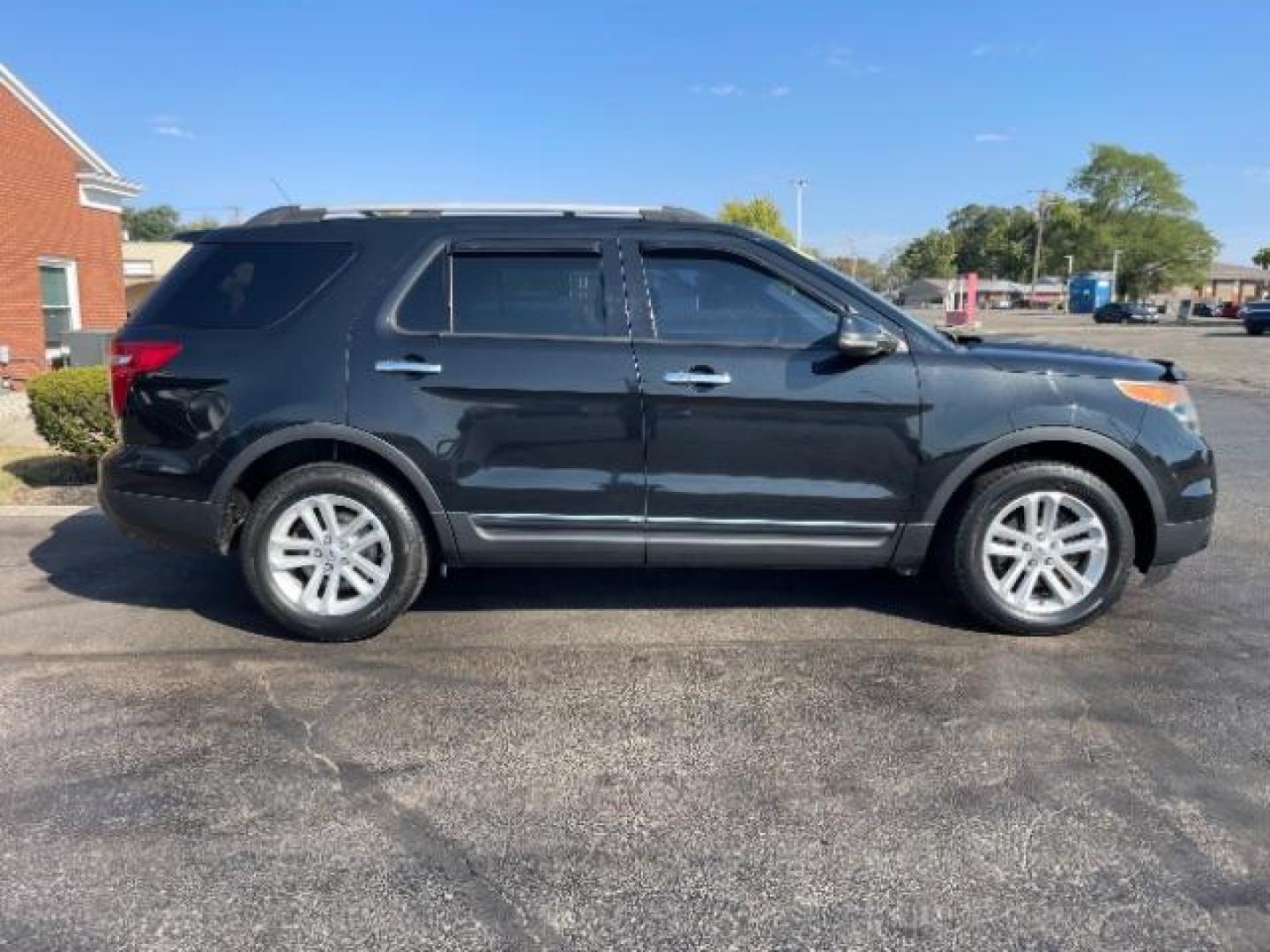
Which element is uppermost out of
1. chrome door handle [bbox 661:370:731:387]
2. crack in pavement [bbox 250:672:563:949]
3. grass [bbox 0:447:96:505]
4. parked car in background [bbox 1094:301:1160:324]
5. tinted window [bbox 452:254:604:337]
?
parked car in background [bbox 1094:301:1160:324]

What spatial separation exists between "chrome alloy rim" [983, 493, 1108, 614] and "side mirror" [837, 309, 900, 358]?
0.90 m

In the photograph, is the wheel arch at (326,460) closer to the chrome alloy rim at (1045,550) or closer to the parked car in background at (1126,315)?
the chrome alloy rim at (1045,550)

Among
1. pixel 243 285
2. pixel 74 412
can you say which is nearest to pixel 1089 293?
pixel 74 412

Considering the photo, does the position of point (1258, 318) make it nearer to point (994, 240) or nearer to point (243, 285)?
point (243, 285)

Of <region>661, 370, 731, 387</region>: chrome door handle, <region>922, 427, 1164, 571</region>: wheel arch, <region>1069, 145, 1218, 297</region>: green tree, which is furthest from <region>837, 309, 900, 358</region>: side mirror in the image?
<region>1069, 145, 1218, 297</region>: green tree

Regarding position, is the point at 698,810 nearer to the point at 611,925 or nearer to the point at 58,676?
the point at 611,925

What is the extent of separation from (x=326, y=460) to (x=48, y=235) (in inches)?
668

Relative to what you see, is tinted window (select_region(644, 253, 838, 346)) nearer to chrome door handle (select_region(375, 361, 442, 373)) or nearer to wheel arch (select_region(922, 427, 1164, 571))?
wheel arch (select_region(922, 427, 1164, 571))

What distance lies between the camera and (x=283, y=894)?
2572mm

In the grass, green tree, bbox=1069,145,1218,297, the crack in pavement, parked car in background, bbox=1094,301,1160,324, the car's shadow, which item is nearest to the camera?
the crack in pavement

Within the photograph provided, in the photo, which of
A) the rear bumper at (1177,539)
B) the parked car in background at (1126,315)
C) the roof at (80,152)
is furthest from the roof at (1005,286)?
the rear bumper at (1177,539)

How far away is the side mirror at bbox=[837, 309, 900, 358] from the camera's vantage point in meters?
4.05

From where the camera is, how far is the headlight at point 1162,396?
4281mm

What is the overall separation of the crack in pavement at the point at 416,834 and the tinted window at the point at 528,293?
5.65ft
